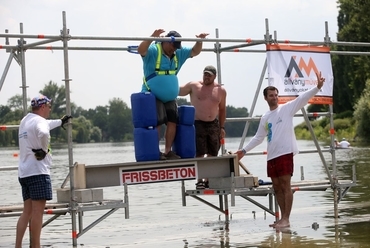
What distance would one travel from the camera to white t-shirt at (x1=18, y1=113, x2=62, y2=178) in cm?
1024

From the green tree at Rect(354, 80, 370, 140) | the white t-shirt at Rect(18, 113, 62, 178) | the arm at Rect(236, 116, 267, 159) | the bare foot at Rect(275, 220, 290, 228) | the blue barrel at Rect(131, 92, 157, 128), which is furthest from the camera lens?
the green tree at Rect(354, 80, 370, 140)

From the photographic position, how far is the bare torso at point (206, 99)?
42.5 feet

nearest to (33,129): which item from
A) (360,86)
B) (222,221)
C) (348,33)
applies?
(222,221)

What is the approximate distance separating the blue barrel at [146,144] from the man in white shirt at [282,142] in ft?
4.74

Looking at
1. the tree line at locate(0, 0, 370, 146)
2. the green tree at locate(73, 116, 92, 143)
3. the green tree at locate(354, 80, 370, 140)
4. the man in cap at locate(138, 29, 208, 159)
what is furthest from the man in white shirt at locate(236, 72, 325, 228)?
the green tree at locate(73, 116, 92, 143)

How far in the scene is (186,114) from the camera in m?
12.0

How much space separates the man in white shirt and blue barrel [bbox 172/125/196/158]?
2.56ft

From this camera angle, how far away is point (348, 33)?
188ft

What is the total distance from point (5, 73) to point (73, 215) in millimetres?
1975

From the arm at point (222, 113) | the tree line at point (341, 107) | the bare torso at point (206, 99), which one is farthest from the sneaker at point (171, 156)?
the tree line at point (341, 107)

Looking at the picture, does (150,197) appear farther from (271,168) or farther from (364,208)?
(271,168)

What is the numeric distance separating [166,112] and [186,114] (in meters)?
0.29

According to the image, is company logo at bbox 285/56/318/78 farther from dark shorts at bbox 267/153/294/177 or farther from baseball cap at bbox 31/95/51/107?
baseball cap at bbox 31/95/51/107

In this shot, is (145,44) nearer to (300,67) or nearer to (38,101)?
(38,101)
